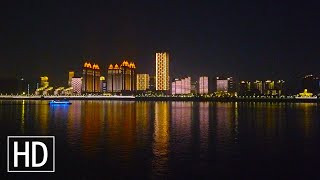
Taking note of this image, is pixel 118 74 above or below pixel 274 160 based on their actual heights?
above

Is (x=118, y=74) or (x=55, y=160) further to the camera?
(x=118, y=74)

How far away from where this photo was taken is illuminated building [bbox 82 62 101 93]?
180750 millimetres

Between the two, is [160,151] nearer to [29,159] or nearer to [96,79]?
[29,159]

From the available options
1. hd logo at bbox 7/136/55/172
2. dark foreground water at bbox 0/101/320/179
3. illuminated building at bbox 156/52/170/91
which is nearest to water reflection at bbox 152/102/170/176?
dark foreground water at bbox 0/101/320/179

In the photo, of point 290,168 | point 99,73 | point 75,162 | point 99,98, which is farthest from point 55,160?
point 99,73

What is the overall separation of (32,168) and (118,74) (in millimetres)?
167980

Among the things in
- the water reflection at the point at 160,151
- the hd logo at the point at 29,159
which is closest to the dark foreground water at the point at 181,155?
the water reflection at the point at 160,151

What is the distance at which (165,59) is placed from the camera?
174 meters

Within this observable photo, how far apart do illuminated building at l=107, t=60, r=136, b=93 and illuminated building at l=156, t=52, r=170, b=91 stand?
49.5ft

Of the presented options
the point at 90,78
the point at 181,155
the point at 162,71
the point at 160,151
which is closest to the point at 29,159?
the point at 160,151

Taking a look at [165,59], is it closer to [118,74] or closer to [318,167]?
[118,74]

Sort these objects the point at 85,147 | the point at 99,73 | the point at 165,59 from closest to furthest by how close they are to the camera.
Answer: the point at 85,147 < the point at 165,59 < the point at 99,73

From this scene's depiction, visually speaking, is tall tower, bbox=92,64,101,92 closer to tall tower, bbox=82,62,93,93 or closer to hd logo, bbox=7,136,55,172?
tall tower, bbox=82,62,93,93

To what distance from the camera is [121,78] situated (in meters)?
178
